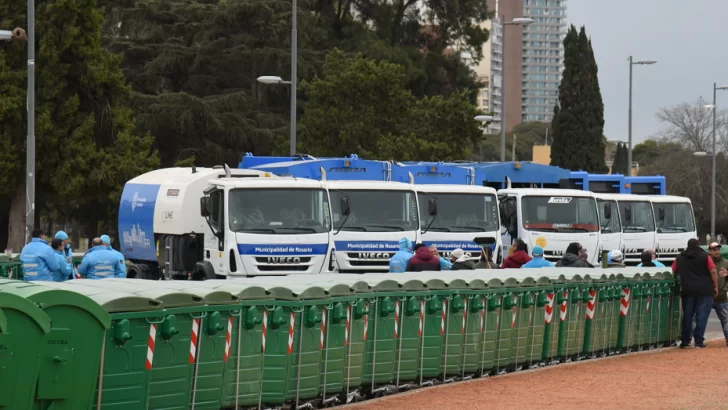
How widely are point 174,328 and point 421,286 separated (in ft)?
16.2

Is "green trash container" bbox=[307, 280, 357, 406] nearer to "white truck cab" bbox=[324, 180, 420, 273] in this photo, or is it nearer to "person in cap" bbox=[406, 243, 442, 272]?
"person in cap" bbox=[406, 243, 442, 272]

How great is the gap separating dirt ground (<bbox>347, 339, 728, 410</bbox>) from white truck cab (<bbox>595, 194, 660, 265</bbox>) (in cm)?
1460

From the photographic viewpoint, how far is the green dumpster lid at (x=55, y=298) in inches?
358

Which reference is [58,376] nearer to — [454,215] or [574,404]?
[574,404]

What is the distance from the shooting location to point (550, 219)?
29.8m

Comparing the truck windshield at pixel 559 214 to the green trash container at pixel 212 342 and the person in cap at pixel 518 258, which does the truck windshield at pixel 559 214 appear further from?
the green trash container at pixel 212 342

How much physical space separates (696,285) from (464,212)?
5.79m

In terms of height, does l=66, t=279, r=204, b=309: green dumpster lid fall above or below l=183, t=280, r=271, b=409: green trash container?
above

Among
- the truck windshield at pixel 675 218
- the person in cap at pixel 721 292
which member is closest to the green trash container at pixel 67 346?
the person in cap at pixel 721 292

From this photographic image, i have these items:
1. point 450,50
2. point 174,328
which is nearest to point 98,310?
point 174,328

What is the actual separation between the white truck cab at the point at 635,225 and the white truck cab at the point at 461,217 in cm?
784

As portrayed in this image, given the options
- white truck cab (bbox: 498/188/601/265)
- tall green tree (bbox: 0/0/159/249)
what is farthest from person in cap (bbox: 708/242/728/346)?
tall green tree (bbox: 0/0/159/249)

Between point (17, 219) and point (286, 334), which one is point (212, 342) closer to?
point (286, 334)

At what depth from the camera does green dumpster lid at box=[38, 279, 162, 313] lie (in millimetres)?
9977
